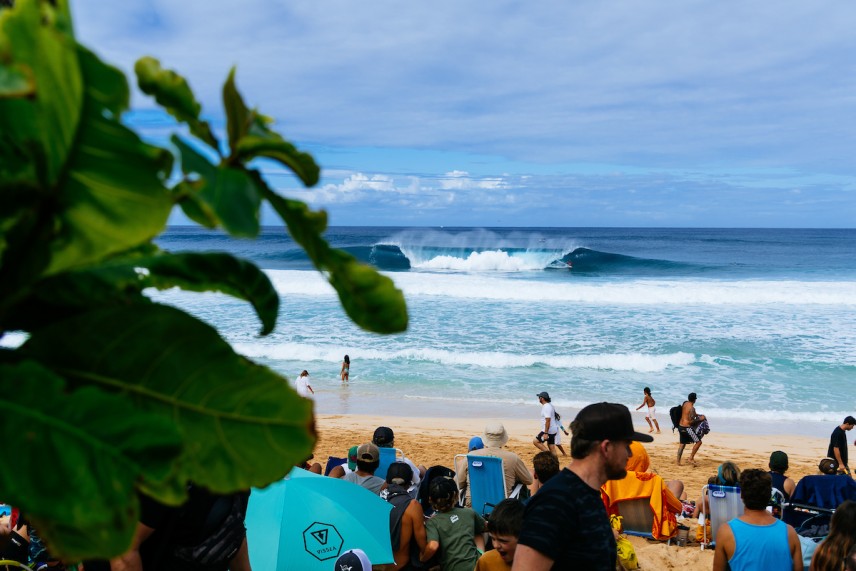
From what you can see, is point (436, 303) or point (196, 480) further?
point (436, 303)

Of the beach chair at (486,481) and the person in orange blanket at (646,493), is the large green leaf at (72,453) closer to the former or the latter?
the beach chair at (486,481)

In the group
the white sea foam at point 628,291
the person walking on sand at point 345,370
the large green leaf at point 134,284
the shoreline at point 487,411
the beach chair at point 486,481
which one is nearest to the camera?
the large green leaf at point 134,284

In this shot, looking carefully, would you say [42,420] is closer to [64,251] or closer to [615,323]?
[64,251]

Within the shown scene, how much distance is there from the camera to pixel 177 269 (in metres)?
0.67

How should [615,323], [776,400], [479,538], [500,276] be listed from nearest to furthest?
[479,538], [776,400], [615,323], [500,276]

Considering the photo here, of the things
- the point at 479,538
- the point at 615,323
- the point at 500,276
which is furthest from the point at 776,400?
the point at 500,276

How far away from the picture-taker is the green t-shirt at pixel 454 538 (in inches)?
191

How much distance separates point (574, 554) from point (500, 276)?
36347 mm

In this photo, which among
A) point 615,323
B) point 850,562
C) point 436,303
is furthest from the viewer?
point 436,303

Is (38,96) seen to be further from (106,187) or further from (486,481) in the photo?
(486,481)

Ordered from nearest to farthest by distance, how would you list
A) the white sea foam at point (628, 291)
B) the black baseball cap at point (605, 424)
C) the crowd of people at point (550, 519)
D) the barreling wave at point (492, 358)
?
1. the crowd of people at point (550, 519)
2. the black baseball cap at point (605, 424)
3. the barreling wave at point (492, 358)
4. the white sea foam at point (628, 291)

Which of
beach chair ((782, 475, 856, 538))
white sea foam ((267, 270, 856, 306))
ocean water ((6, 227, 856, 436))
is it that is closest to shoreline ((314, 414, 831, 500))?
ocean water ((6, 227, 856, 436))

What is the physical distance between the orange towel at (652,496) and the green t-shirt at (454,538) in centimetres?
275

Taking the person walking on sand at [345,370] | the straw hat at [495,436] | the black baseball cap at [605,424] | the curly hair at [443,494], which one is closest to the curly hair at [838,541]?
the black baseball cap at [605,424]
